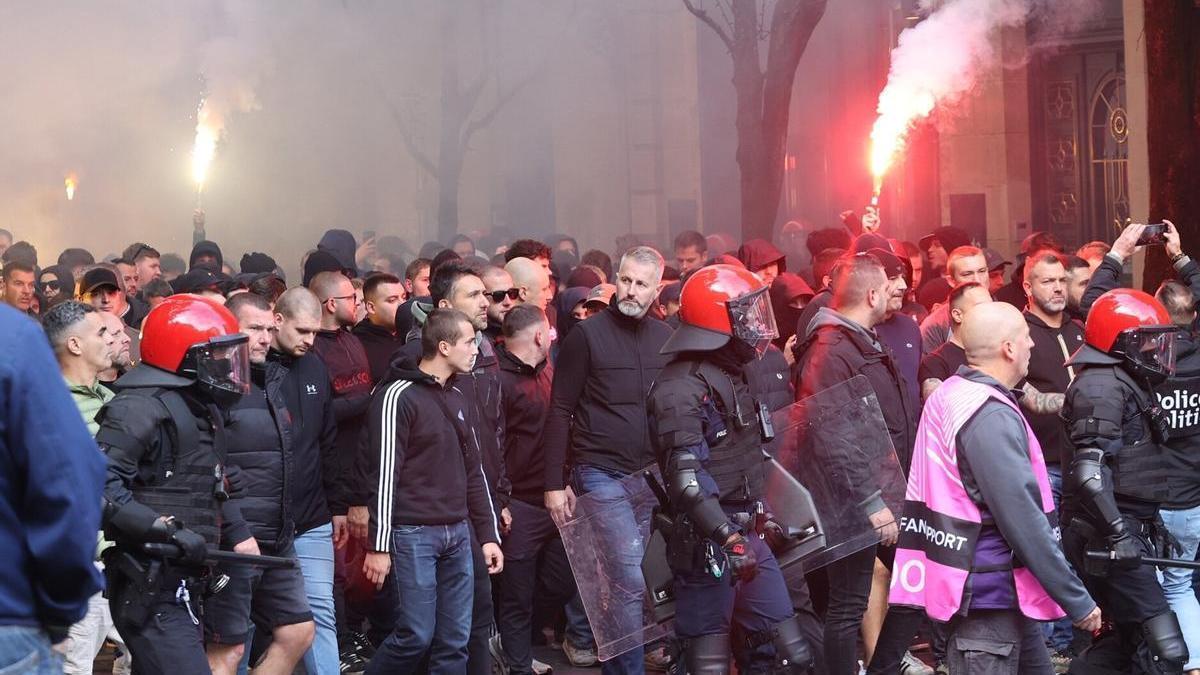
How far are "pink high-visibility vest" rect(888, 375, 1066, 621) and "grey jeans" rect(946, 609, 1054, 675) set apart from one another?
91mm

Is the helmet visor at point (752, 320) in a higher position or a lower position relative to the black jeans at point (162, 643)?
higher

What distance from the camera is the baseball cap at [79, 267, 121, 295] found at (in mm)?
8523

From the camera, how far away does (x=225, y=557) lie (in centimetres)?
524

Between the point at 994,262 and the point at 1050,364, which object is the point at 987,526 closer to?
the point at 1050,364

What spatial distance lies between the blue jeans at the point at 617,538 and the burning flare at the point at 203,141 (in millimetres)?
17777

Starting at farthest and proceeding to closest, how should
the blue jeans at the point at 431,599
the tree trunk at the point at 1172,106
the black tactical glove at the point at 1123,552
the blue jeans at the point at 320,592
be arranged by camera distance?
1. the tree trunk at the point at 1172,106
2. the blue jeans at the point at 320,592
3. the blue jeans at the point at 431,599
4. the black tactical glove at the point at 1123,552

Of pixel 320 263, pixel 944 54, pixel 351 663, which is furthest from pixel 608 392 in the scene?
pixel 944 54

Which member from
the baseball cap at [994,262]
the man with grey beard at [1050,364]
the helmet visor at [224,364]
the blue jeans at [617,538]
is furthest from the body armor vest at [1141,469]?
the baseball cap at [994,262]

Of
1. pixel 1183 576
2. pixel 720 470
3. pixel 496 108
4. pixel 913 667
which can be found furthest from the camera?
pixel 496 108

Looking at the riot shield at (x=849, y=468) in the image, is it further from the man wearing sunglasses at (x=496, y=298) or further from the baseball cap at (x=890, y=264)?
the man wearing sunglasses at (x=496, y=298)

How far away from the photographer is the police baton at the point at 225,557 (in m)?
5.03

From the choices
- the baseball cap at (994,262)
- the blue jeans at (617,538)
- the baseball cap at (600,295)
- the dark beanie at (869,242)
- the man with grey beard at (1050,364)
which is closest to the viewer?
the blue jeans at (617,538)

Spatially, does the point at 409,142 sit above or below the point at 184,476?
above

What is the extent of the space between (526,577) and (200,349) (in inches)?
105
